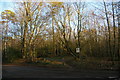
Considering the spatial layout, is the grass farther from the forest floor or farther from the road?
the road

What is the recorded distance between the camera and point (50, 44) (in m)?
30.9

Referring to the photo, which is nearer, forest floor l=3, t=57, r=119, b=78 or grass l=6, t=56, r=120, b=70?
forest floor l=3, t=57, r=119, b=78

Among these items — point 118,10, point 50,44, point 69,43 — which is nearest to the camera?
point 118,10

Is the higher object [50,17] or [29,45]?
[50,17]

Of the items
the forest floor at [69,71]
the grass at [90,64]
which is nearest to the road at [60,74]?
the forest floor at [69,71]

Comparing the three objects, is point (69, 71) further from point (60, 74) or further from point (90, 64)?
point (90, 64)

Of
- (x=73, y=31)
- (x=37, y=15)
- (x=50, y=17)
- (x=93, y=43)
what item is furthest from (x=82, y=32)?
(x=37, y=15)

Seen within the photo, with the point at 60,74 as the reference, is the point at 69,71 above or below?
below

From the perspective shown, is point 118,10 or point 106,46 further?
point 106,46

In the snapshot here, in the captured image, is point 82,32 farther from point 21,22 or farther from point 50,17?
point 21,22

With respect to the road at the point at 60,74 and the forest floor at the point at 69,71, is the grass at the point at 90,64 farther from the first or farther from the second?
the road at the point at 60,74

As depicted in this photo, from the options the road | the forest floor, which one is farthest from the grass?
the road

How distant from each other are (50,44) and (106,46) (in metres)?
13.9

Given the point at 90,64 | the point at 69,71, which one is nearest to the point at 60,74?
the point at 69,71
